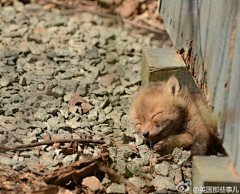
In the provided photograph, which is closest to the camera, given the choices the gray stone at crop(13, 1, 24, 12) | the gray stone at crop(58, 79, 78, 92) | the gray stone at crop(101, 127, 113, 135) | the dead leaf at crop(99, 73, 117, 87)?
the gray stone at crop(101, 127, 113, 135)

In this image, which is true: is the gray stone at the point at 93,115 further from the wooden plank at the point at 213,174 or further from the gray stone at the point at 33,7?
the gray stone at the point at 33,7

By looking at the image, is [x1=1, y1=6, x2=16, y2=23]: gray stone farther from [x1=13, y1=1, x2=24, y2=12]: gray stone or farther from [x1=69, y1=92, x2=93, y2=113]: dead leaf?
[x1=69, y1=92, x2=93, y2=113]: dead leaf

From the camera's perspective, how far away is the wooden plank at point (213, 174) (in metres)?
2.88

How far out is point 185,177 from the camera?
3721 mm

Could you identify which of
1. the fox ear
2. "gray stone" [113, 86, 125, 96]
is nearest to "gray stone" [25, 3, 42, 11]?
"gray stone" [113, 86, 125, 96]

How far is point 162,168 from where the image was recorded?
378 cm

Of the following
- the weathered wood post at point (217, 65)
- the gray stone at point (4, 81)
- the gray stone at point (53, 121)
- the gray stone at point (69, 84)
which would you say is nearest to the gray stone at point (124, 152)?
the gray stone at point (53, 121)

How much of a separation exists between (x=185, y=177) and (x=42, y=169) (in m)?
1.07

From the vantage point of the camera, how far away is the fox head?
13.9ft

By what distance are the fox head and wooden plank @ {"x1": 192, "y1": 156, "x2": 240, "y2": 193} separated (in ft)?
3.63

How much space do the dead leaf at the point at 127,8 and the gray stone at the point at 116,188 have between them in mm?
3851

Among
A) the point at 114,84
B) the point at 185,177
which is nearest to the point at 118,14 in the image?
the point at 114,84

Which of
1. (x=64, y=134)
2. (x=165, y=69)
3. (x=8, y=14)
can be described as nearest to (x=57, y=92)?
(x=64, y=134)

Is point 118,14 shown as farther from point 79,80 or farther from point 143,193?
point 143,193
